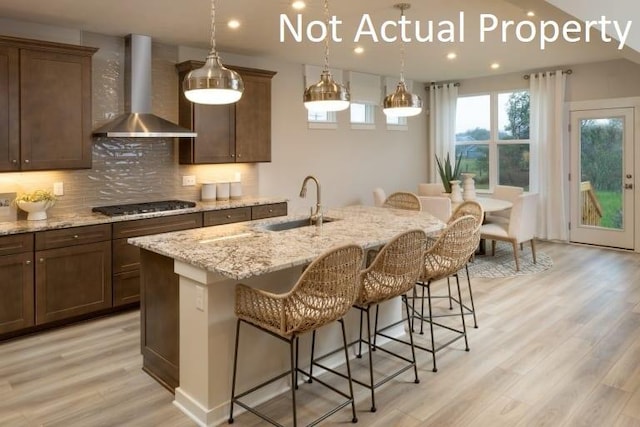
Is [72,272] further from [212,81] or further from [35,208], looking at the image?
[212,81]

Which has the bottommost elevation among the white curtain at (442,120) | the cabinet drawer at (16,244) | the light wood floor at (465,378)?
the light wood floor at (465,378)

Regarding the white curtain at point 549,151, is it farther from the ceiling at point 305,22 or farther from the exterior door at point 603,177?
the ceiling at point 305,22

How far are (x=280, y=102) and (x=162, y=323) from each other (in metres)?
4.02

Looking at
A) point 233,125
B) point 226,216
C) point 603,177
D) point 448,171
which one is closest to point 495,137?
point 448,171

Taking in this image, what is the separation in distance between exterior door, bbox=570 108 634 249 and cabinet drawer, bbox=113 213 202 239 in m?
5.59

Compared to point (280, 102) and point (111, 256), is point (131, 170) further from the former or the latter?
point (280, 102)

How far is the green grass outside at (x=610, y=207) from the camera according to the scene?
707 centimetres

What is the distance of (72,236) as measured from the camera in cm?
412

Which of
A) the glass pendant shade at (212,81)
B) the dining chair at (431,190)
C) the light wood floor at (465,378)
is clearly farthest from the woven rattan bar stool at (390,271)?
the dining chair at (431,190)

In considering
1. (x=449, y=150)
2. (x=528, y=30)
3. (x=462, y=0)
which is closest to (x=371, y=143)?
(x=449, y=150)

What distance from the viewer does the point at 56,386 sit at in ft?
10.2

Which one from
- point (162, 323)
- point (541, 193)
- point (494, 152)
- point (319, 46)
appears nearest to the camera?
point (162, 323)

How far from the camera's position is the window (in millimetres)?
7930

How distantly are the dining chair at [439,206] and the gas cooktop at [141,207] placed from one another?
→ 113 inches
